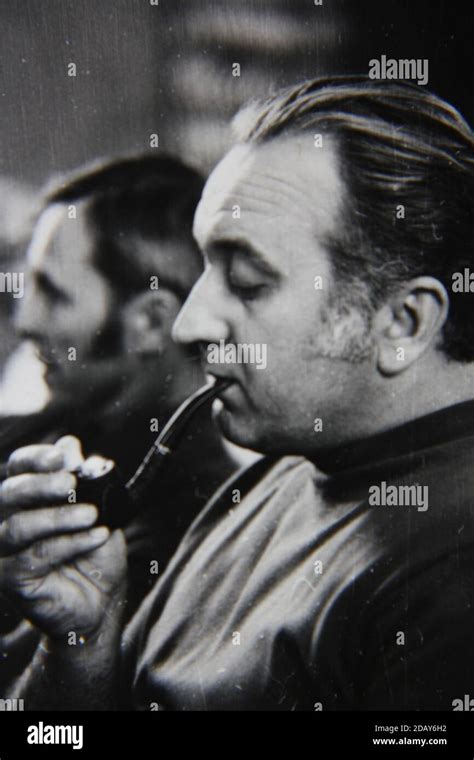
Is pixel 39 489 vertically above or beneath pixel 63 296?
beneath

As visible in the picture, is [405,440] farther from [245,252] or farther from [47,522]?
[47,522]

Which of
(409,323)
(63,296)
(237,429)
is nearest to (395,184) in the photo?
(409,323)

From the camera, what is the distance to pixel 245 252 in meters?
1.49

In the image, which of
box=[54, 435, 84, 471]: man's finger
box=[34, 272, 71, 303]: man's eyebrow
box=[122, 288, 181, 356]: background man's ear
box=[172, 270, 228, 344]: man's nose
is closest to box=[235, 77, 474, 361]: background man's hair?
box=[172, 270, 228, 344]: man's nose

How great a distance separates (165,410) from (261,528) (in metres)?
0.27

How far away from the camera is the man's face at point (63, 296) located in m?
1.58

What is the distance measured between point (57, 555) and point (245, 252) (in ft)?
2.03

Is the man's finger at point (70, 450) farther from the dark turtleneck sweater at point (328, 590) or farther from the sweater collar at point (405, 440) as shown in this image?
the sweater collar at point (405, 440)

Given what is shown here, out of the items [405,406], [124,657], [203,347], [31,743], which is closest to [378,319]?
[405,406]

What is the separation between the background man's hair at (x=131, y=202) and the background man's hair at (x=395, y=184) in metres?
0.17

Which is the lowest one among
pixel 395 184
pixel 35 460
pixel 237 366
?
pixel 35 460

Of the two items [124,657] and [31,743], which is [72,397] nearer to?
[124,657]

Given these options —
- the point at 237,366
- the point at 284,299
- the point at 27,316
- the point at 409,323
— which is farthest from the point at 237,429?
the point at 27,316

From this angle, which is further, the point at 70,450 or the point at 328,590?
the point at 70,450
